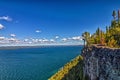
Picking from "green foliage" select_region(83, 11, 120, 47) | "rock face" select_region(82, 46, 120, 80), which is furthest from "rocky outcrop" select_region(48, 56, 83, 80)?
"rock face" select_region(82, 46, 120, 80)

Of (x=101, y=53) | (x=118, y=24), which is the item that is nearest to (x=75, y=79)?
(x=118, y=24)

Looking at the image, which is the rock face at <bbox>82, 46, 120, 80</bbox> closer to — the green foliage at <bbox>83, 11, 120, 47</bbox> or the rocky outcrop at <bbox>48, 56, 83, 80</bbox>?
the green foliage at <bbox>83, 11, 120, 47</bbox>

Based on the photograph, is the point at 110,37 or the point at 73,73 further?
the point at 73,73

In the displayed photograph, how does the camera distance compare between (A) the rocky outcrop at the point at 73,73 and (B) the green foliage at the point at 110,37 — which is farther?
(A) the rocky outcrop at the point at 73,73

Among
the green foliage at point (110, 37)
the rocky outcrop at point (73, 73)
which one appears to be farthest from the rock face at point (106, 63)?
the rocky outcrop at point (73, 73)

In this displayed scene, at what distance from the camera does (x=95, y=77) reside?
133 feet

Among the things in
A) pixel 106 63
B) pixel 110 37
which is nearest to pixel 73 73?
pixel 110 37

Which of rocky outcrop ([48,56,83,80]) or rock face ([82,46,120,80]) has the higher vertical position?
rock face ([82,46,120,80])

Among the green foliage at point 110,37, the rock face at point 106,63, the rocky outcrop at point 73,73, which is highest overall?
the green foliage at point 110,37

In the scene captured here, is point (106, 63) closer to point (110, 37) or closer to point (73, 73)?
point (110, 37)

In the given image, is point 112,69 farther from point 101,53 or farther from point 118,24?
point 118,24

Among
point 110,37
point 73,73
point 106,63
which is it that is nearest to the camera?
point 106,63

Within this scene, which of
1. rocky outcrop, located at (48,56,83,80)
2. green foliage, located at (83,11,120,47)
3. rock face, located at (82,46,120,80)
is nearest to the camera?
rock face, located at (82,46,120,80)

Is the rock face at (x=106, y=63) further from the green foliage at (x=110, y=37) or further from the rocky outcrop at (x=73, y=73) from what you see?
the rocky outcrop at (x=73, y=73)
